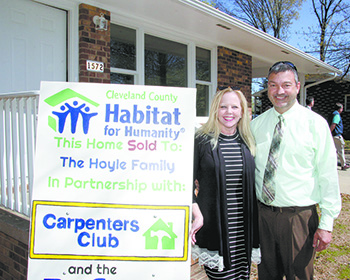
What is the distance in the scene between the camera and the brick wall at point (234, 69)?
6.92m

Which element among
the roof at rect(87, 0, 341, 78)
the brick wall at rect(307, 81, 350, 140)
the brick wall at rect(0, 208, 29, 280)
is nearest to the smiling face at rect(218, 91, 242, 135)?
the brick wall at rect(0, 208, 29, 280)

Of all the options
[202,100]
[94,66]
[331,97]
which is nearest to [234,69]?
[202,100]

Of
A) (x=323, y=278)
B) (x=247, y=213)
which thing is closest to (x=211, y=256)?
(x=247, y=213)

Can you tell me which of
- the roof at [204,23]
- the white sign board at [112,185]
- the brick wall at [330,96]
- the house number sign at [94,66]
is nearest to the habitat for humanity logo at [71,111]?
the white sign board at [112,185]

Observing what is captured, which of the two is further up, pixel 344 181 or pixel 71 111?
pixel 71 111

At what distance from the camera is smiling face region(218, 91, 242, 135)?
1931 mm

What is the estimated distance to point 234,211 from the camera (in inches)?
73.7

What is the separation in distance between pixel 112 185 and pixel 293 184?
1.10m

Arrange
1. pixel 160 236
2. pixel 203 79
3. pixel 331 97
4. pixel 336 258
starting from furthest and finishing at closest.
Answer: pixel 331 97, pixel 203 79, pixel 336 258, pixel 160 236

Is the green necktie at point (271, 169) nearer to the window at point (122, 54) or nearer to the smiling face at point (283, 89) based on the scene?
the smiling face at point (283, 89)

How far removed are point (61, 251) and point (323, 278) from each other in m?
2.44

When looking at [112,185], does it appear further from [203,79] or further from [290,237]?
[203,79]

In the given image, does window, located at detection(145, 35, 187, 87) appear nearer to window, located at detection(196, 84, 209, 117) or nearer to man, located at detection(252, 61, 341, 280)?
window, located at detection(196, 84, 209, 117)

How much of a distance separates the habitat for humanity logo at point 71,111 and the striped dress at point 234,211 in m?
0.83
